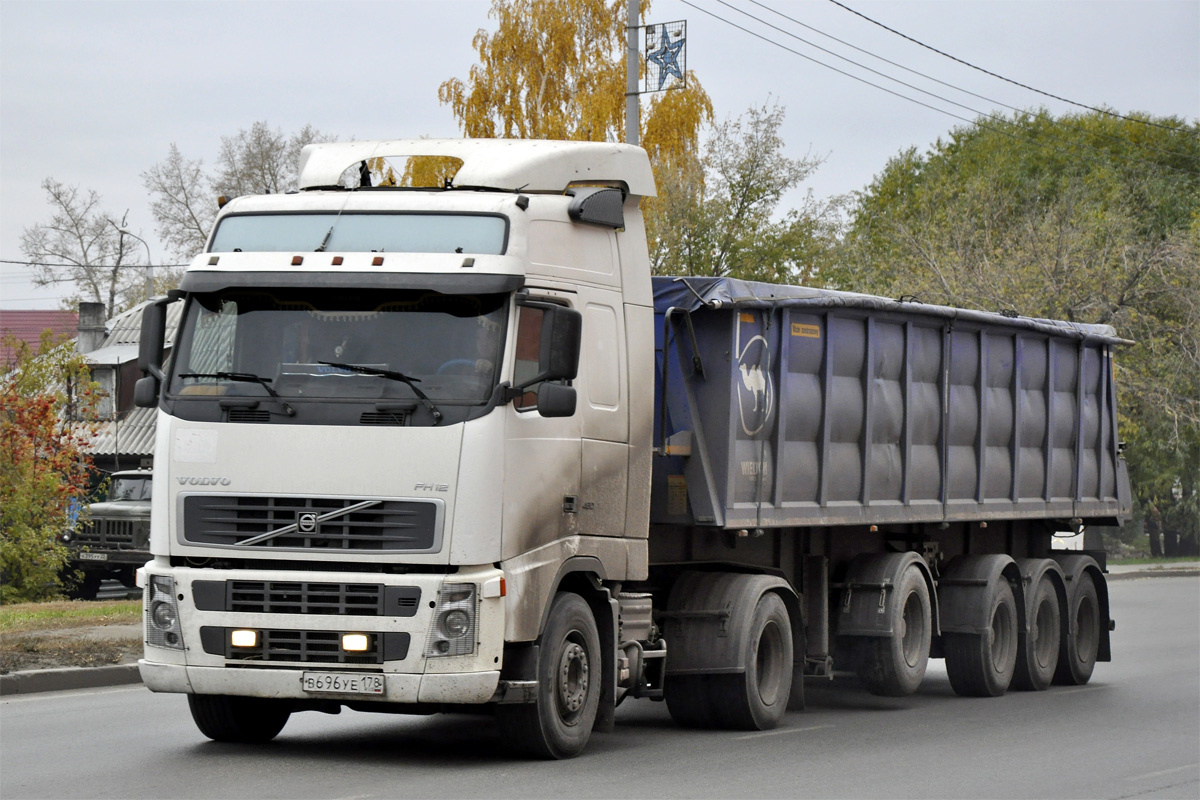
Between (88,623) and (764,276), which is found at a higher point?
(764,276)

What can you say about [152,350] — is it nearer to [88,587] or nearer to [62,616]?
[62,616]

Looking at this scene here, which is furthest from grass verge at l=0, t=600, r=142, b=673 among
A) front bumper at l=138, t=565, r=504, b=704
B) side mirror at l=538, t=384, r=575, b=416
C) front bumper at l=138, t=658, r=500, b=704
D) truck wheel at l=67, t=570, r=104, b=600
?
side mirror at l=538, t=384, r=575, b=416

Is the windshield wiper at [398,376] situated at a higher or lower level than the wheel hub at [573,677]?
higher

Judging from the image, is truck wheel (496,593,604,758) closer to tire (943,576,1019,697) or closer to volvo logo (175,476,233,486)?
volvo logo (175,476,233,486)

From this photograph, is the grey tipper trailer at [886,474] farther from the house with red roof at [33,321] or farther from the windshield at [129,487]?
the house with red roof at [33,321]

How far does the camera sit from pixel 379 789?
8648 mm

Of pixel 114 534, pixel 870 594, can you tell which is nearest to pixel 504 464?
pixel 870 594

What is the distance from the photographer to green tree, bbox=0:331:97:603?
21.5 m

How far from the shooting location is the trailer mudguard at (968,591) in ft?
48.4

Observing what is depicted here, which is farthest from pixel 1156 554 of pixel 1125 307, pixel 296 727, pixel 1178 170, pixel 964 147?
pixel 296 727

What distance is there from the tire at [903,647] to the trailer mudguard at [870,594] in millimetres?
60

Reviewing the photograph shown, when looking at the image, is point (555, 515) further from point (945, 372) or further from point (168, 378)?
point (945, 372)

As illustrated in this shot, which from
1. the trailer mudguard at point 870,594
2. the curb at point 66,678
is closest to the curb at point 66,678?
the curb at point 66,678

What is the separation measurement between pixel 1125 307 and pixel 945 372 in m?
24.2
